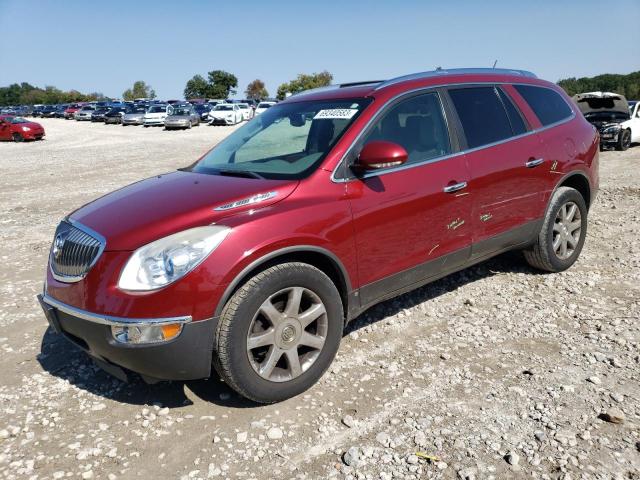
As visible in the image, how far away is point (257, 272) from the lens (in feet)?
9.89

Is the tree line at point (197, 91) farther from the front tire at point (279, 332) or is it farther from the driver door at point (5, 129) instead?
the front tire at point (279, 332)

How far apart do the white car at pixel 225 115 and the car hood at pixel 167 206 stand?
115 ft

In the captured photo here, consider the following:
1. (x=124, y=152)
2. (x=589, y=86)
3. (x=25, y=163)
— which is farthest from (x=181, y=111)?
(x=589, y=86)

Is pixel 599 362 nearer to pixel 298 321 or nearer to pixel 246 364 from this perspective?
pixel 298 321

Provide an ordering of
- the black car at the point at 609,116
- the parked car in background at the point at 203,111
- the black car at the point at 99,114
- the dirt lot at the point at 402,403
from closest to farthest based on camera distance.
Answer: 1. the dirt lot at the point at 402,403
2. the black car at the point at 609,116
3. the parked car in background at the point at 203,111
4. the black car at the point at 99,114

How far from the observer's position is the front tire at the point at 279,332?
291 centimetres

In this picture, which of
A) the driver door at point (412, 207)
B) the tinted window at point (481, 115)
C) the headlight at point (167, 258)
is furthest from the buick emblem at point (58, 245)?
the tinted window at point (481, 115)

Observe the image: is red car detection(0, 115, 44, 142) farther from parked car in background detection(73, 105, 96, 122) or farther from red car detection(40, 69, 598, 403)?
red car detection(40, 69, 598, 403)

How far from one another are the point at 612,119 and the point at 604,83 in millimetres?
35247

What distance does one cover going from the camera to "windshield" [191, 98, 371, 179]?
3549 millimetres

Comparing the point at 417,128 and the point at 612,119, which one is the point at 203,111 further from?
the point at 417,128

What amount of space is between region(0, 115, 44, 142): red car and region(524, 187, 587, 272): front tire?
96.1ft

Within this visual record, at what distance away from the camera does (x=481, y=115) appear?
4.29 metres

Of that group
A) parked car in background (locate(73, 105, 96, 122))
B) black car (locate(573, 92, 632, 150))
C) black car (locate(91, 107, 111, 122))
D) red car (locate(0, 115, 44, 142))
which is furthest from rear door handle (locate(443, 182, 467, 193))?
parked car in background (locate(73, 105, 96, 122))
